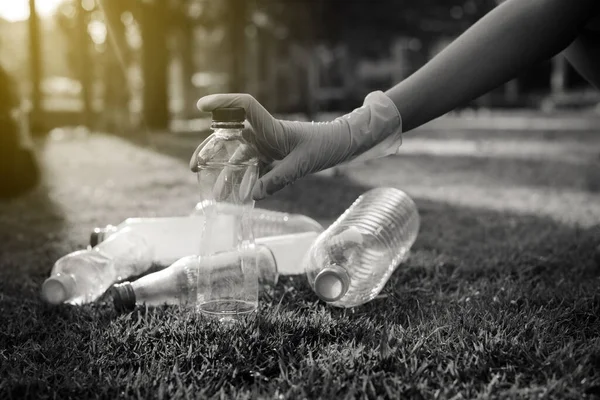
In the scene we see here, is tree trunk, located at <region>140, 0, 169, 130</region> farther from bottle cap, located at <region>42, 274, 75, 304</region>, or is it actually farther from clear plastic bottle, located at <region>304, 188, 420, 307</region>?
bottle cap, located at <region>42, 274, 75, 304</region>

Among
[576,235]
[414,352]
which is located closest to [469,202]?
[576,235]

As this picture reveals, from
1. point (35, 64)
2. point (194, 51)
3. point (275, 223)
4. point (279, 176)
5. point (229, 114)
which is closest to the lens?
point (229, 114)

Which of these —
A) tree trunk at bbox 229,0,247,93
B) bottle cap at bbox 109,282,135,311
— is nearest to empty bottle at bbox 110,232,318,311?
bottle cap at bbox 109,282,135,311

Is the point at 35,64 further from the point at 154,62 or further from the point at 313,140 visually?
the point at 313,140

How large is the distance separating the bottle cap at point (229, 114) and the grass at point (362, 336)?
24.2 inches

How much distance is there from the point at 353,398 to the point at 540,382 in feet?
1.61

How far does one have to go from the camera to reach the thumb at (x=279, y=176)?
7.51 ft

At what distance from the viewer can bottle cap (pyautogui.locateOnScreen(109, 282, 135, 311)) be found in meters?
2.35

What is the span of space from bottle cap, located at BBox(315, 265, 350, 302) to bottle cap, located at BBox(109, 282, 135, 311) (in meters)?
0.61

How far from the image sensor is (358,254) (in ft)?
8.46

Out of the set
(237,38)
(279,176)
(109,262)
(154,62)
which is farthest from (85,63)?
(279,176)

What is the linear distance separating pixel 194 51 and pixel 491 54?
70.7ft

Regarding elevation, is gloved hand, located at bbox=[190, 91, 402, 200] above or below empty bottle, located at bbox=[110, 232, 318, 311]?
above

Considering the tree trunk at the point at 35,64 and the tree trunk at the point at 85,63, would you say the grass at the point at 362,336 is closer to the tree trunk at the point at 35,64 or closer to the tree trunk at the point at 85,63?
the tree trunk at the point at 35,64
